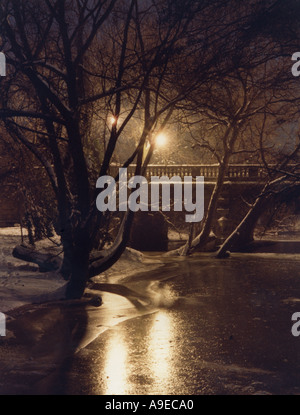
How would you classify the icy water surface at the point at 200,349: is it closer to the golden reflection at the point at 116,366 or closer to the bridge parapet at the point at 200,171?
the golden reflection at the point at 116,366

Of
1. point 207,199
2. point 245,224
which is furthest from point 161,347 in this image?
point 207,199

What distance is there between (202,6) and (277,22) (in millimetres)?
1691

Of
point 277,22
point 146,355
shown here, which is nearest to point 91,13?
point 277,22

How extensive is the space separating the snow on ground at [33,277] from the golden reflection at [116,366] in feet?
9.81

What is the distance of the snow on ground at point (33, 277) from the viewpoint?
41.7ft

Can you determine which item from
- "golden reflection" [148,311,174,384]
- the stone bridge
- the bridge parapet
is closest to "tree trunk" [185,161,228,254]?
the stone bridge

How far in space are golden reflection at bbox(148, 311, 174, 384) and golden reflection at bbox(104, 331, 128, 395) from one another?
1.28 ft

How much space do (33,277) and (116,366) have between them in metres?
7.74

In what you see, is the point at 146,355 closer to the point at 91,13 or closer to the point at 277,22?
the point at 91,13

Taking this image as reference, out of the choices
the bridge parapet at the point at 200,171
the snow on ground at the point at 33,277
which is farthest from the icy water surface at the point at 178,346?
the bridge parapet at the point at 200,171

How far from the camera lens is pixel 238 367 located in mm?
7891

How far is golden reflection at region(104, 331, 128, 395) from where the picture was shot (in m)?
6.93

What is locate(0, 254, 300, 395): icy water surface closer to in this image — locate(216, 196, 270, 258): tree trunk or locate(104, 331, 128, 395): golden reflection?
locate(104, 331, 128, 395): golden reflection

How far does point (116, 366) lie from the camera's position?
7.95 metres
